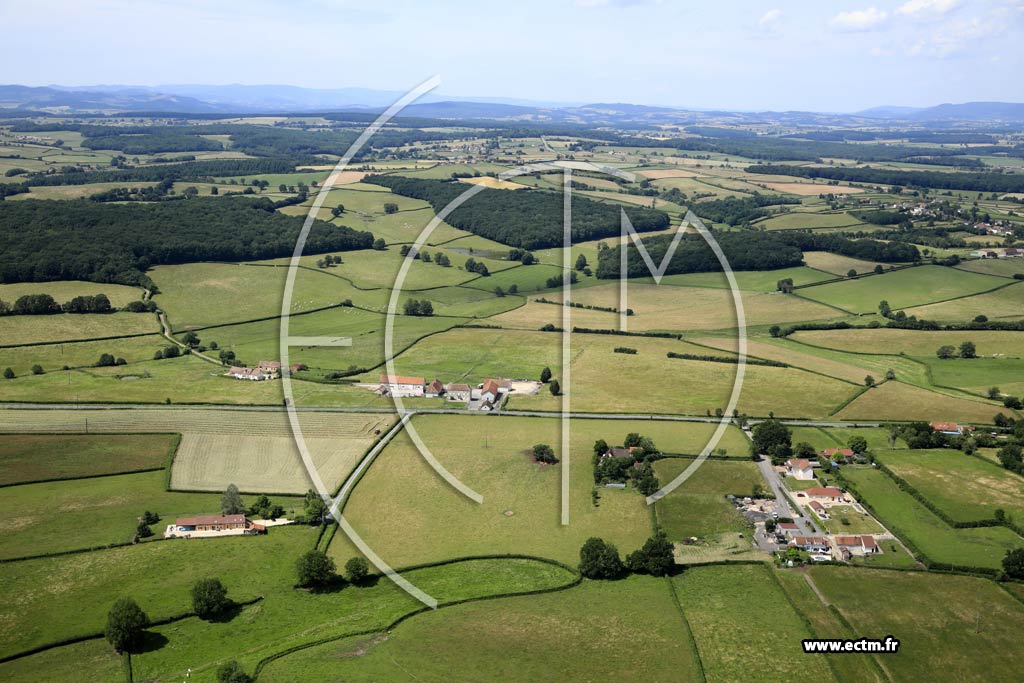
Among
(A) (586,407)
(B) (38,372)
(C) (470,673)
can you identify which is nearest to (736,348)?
(A) (586,407)

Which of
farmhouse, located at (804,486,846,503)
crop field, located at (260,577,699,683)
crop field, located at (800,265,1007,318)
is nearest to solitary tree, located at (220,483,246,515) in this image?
crop field, located at (260,577,699,683)

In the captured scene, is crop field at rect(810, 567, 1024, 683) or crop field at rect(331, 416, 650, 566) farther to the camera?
crop field at rect(331, 416, 650, 566)

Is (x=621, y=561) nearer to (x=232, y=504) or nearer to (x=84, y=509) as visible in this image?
(x=232, y=504)

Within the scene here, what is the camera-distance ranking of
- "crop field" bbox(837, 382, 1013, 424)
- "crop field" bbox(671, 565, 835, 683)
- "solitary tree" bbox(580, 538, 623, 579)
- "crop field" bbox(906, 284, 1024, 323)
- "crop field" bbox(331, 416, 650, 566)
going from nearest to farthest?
A: "crop field" bbox(671, 565, 835, 683)
"solitary tree" bbox(580, 538, 623, 579)
"crop field" bbox(331, 416, 650, 566)
"crop field" bbox(837, 382, 1013, 424)
"crop field" bbox(906, 284, 1024, 323)

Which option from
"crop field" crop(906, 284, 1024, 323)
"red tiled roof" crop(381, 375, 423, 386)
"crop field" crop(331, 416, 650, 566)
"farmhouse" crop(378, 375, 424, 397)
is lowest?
"crop field" crop(331, 416, 650, 566)

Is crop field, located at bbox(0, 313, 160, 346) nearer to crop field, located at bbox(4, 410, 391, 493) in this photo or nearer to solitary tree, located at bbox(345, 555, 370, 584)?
crop field, located at bbox(4, 410, 391, 493)

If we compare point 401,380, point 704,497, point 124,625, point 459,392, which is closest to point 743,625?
point 704,497

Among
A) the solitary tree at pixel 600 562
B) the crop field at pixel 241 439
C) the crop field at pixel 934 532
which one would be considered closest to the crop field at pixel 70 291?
the crop field at pixel 241 439
